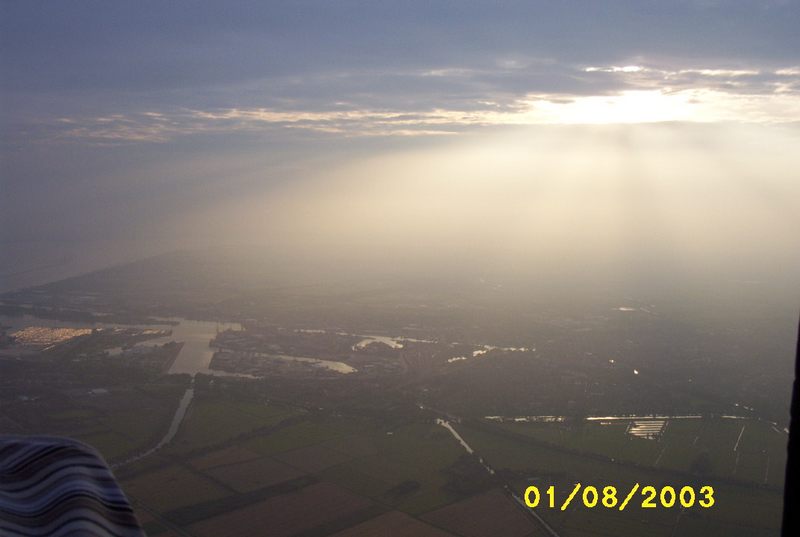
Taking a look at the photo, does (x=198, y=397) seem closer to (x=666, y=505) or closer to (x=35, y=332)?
(x=35, y=332)

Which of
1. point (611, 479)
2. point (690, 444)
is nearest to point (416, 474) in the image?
point (611, 479)

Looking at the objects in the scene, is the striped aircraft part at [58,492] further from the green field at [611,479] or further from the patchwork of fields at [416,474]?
the patchwork of fields at [416,474]

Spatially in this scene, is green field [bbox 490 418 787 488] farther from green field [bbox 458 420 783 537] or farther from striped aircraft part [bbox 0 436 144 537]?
striped aircraft part [bbox 0 436 144 537]

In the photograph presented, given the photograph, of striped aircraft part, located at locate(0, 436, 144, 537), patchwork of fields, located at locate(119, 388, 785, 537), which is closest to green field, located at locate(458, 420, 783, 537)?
patchwork of fields, located at locate(119, 388, 785, 537)
